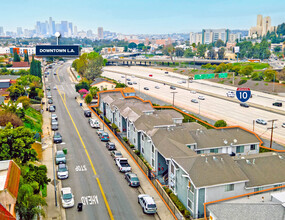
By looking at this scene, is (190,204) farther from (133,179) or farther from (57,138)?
(57,138)

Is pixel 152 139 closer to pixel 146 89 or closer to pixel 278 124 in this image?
pixel 278 124

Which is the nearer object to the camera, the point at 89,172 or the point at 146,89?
the point at 89,172

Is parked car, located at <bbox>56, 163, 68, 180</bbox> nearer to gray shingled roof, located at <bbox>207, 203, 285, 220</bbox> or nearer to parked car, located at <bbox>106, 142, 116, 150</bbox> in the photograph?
parked car, located at <bbox>106, 142, 116, 150</bbox>

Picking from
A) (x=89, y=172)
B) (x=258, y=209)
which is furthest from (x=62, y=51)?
(x=258, y=209)

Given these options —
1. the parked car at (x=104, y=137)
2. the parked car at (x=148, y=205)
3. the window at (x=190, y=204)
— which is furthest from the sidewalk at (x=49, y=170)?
the window at (x=190, y=204)

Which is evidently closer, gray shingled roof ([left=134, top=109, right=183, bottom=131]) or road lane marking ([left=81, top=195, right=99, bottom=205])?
road lane marking ([left=81, top=195, right=99, bottom=205])

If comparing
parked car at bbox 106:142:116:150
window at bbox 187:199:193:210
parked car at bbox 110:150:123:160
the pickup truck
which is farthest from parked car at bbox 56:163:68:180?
window at bbox 187:199:193:210

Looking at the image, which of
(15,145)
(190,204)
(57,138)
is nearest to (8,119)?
(57,138)

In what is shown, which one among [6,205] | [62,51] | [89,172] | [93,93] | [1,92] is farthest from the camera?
[93,93]
